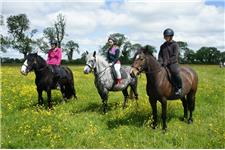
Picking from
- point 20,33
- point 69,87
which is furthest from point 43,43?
point 69,87

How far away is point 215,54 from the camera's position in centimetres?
11931

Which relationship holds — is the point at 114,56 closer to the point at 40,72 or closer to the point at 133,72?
the point at 40,72

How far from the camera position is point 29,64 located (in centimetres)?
1464

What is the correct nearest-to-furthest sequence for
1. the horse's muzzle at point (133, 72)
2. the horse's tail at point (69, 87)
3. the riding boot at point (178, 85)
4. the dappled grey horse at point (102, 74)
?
the horse's muzzle at point (133, 72), the riding boot at point (178, 85), the dappled grey horse at point (102, 74), the horse's tail at point (69, 87)

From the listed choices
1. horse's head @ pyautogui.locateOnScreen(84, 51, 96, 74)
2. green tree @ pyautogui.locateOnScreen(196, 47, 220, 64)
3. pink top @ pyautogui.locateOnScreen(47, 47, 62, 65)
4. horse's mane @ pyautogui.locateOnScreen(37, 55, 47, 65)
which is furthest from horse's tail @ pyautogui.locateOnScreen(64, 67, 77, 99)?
green tree @ pyautogui.locateOnScreen(196, 47, 220, 64)

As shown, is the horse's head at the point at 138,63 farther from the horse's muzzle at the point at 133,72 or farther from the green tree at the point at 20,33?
the green tree at the point at 20,33

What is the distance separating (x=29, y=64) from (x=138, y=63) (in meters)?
5.45

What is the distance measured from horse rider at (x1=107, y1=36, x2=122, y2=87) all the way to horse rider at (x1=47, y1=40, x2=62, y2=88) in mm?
2519

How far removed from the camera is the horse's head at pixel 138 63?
11243 millimetres

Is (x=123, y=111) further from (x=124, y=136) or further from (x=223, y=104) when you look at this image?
(x=223, y=104)

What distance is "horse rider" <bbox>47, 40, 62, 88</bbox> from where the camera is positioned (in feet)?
52.0

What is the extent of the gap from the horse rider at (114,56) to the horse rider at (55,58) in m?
2.52

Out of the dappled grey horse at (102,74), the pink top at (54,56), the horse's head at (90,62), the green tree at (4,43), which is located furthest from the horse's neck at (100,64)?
the green tree at (4,43)

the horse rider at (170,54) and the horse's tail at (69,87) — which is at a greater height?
the horse rider at (170,54)
